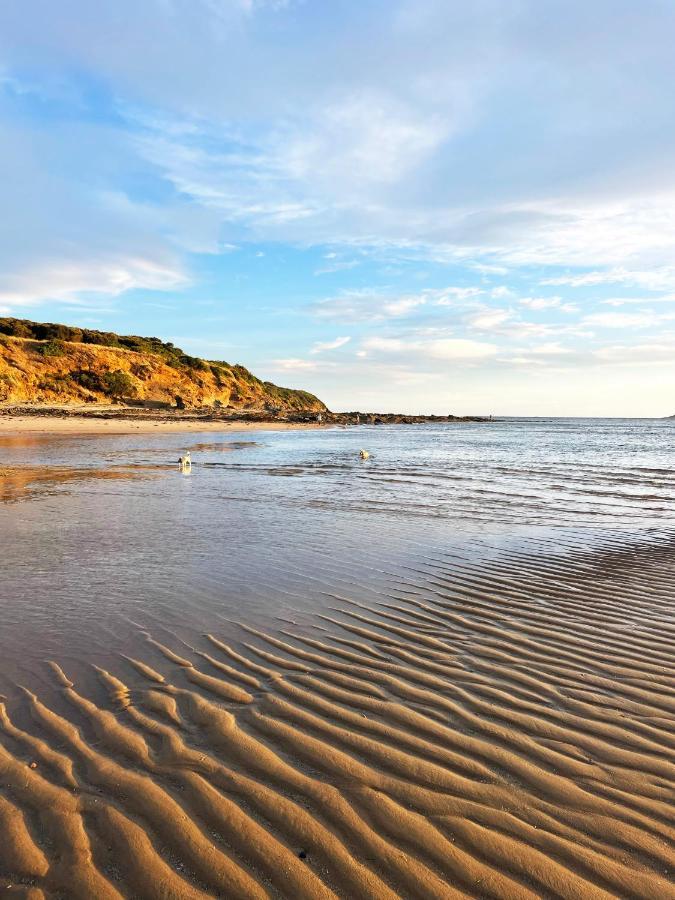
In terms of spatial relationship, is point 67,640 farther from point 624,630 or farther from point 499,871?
point 624,630

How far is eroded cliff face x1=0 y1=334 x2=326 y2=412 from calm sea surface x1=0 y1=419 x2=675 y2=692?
3764cm

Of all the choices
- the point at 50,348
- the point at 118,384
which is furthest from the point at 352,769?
the point at 50,348

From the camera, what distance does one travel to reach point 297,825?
2611 mm

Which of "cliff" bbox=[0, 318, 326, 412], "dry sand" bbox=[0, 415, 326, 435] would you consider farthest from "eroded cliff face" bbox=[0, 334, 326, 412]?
"dry sand" bbox=[0, 415, 326, 435]

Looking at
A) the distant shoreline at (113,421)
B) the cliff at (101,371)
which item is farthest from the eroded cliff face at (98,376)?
the distant shoreline at (113,421)

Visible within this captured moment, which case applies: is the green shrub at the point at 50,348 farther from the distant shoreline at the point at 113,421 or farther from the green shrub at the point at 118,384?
the distant shoreline at the point at 113,421

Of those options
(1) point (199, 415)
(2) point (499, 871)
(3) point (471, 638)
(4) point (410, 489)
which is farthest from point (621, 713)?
(1) point (199, 415)

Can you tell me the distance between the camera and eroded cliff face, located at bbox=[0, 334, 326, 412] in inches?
2085

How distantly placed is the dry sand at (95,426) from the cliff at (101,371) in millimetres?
10825

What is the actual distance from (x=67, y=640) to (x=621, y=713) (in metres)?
4.27

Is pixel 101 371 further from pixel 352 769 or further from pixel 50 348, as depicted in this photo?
pixel 352 769

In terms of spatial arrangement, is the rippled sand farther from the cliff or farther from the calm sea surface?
the cliff

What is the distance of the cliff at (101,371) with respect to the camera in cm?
5344

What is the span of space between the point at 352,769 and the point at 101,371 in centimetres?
6172
